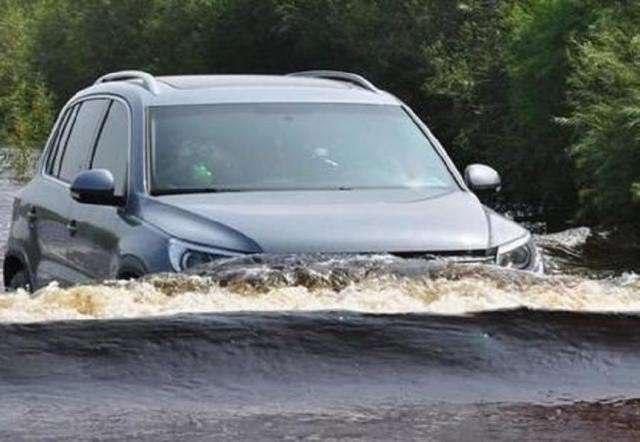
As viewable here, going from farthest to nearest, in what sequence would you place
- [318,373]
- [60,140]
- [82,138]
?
[60,140]
[82,138]
[318,373]

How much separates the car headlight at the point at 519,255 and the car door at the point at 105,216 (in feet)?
4.99

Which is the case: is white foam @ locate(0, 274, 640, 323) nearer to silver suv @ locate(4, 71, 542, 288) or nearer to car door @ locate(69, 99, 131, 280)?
silver suv @ locate(4, 71, 542, 288)

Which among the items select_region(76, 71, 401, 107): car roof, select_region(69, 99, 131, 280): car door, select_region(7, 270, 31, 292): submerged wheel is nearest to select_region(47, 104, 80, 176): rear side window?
select_region(76, 71, 401, 107): car roof

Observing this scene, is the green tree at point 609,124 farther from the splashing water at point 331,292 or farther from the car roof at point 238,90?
the splashing water at point 331,292

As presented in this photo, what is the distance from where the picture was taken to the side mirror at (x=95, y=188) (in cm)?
866

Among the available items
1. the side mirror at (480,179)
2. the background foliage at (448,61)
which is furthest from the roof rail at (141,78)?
the background foliage at (448,61)

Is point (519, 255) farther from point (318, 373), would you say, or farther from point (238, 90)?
point (318, 373)

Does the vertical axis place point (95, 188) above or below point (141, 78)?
below

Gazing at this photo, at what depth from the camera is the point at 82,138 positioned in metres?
10.1

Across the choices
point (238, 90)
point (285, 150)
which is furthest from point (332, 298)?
point (238, 90)

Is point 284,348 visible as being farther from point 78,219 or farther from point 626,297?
point 78,219

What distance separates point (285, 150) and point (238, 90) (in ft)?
1.60

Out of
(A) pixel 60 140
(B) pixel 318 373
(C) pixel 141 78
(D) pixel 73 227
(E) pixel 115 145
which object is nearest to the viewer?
(B) pixel 318 373

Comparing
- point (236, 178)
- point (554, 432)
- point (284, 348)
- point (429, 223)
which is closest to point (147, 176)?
point (236, 178)
